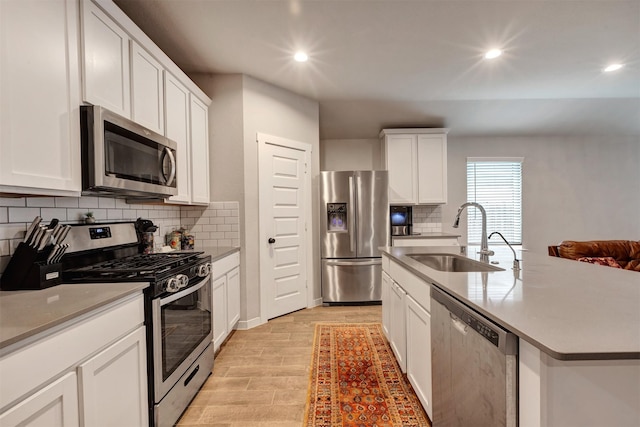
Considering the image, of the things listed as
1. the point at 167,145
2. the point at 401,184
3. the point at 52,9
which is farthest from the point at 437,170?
the point at 52,9

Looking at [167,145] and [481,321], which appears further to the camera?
[167,145]

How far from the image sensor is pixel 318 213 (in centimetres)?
390

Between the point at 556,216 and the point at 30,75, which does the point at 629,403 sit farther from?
the point at 556,216

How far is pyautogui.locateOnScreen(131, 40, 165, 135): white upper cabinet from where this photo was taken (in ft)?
6.20

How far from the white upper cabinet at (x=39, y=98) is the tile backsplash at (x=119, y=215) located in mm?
321

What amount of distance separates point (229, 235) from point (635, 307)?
2.92 metres

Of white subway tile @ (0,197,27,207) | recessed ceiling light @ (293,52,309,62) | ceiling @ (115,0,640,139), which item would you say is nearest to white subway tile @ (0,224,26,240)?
white subway tile @ (0,197,27,207)

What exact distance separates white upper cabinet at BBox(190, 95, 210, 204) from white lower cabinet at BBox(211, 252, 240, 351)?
2.20 ft

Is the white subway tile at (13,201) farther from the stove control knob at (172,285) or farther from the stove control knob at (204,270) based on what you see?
the stove control knob at (204,270)

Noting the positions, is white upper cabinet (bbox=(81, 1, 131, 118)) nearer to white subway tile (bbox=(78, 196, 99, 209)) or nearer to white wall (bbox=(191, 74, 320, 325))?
white subway tile (bbox=(78, 196, 99, 209))

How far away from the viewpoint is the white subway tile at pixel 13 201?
139 centimetres

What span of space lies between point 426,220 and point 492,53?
104 inches

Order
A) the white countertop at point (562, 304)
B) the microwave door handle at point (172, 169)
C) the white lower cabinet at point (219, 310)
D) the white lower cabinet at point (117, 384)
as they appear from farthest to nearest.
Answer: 1. the white lower cabinet at point (219, 310)
2. the microwave door handle at point (172, 169)
3. the white lower cabinet at point (117, 384)
4. the white countertop at point (562, 304)

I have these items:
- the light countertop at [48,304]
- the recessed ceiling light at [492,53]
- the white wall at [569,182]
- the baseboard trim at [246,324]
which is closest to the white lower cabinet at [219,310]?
the baseboard trim at [246,324]
